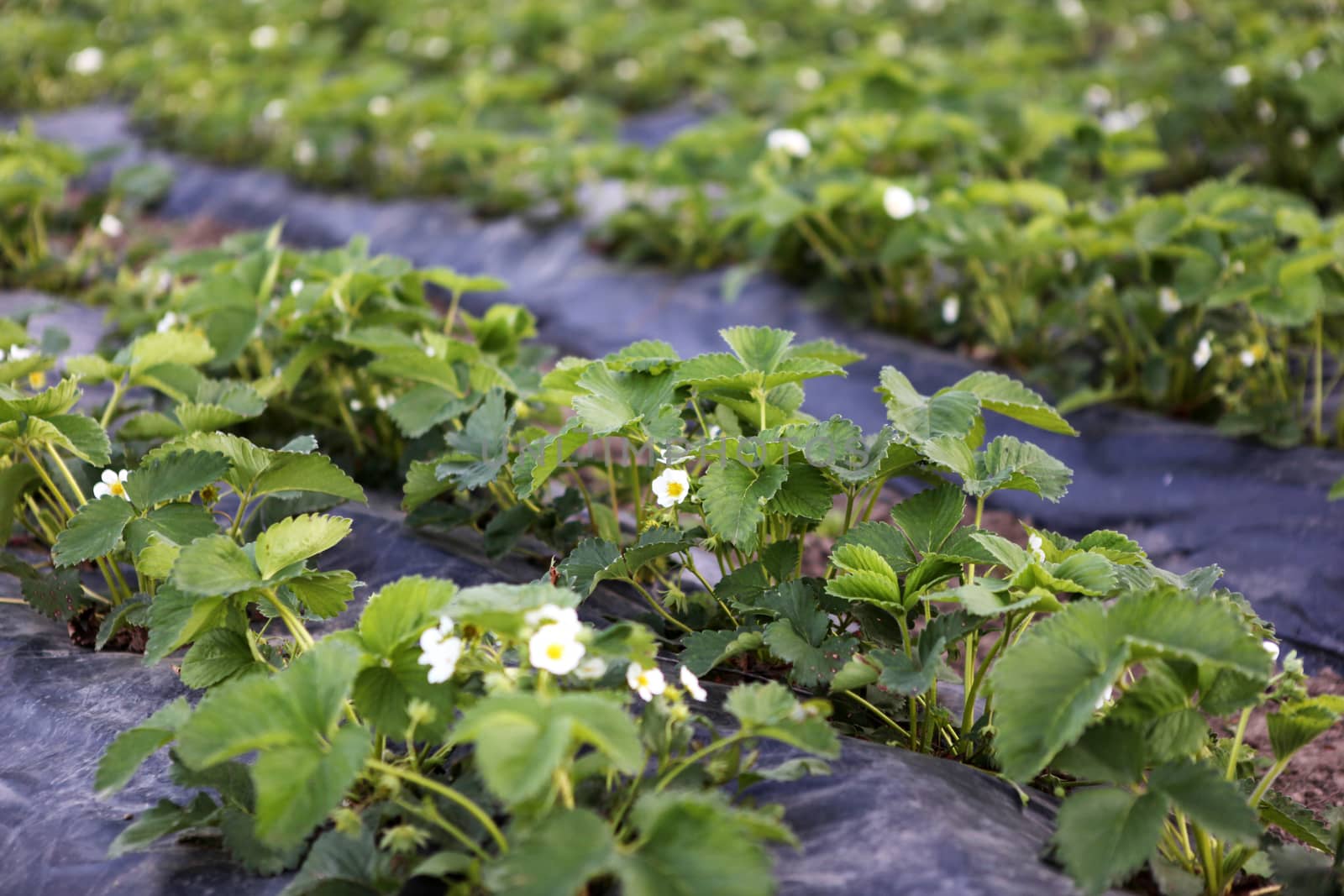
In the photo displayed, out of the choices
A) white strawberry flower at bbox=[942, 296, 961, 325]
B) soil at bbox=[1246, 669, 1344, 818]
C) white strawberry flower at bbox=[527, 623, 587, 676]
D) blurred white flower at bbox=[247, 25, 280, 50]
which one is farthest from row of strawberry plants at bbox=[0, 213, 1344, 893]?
blurred white flower at bbox=[247, 25, 280, 50]

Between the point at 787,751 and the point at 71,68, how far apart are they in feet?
26.9

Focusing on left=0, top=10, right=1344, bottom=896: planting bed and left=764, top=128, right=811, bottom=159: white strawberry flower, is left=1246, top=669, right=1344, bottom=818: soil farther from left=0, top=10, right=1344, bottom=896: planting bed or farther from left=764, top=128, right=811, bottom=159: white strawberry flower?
Answer: left=764, top=128, right=811, bottom=159: white strawberry flower

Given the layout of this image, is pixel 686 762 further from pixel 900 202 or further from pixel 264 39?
pixel 264 39

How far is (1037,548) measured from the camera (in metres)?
1.70

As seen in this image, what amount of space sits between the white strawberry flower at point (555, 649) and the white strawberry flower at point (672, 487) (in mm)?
497

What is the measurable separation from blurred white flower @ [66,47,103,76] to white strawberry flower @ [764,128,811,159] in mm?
5639

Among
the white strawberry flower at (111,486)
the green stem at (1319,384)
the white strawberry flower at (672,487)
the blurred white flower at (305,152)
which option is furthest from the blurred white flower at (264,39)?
the white strawberry flower at (672,487)

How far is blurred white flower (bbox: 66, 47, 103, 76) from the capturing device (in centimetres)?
759

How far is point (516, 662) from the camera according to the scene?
A: 181cm

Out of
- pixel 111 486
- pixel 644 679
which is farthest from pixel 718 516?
pixel 111 486

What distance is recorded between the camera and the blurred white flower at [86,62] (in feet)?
24.9

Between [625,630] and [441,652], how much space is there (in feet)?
0.77

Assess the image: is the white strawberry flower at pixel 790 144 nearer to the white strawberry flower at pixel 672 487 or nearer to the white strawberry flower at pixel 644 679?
the white strawberry flower at pixel 672 487

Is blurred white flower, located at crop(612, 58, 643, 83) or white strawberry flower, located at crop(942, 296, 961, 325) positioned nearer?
white strawberry flower, located at crop(942, 296, 961, 325)
